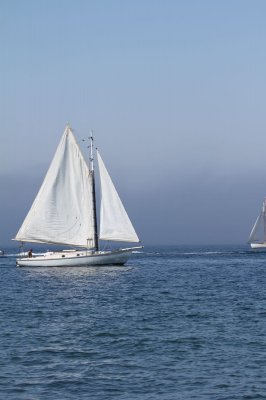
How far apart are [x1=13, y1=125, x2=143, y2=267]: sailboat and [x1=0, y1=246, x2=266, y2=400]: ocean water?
1225 inches

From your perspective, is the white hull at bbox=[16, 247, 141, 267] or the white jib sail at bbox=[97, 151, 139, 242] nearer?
the white jib sail at bbox=[97, 151, 139, 242]

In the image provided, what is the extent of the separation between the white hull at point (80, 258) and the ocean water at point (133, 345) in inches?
1269

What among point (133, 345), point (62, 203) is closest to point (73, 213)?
point (62, 203)

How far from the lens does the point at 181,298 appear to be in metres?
58.6

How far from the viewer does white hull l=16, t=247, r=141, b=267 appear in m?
97.1

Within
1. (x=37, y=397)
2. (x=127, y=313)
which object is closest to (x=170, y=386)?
(x=37, y=397)

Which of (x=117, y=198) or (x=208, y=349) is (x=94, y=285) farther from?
(x=208, y=349)

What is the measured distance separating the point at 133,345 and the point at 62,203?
62.1 meters

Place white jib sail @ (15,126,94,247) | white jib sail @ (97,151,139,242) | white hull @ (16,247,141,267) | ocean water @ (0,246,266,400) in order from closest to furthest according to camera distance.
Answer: ocean water @ (0,246,266,400) → white jib sail @ (97,151,139,242) → white jib sail @ (15,126,94,247) → white hull @ (16,247,141,267)

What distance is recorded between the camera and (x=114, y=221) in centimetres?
9538

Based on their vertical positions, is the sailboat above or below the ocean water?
above

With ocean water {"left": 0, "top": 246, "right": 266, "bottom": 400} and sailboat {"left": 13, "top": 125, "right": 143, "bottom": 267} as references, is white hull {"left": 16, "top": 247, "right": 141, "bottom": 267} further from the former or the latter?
ocean water {"left": 0, "top": 246, "right": 266, "bottom": 400}

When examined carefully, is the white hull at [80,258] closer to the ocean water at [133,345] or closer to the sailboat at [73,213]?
the sailboat at [73,213]

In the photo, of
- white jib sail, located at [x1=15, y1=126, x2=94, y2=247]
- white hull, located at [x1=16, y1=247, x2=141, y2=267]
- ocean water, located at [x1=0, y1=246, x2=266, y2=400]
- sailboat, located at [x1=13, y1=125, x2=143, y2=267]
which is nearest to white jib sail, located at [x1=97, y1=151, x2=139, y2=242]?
sailboat, located at [x1=13, y1=125, x2=143, y2=267]
